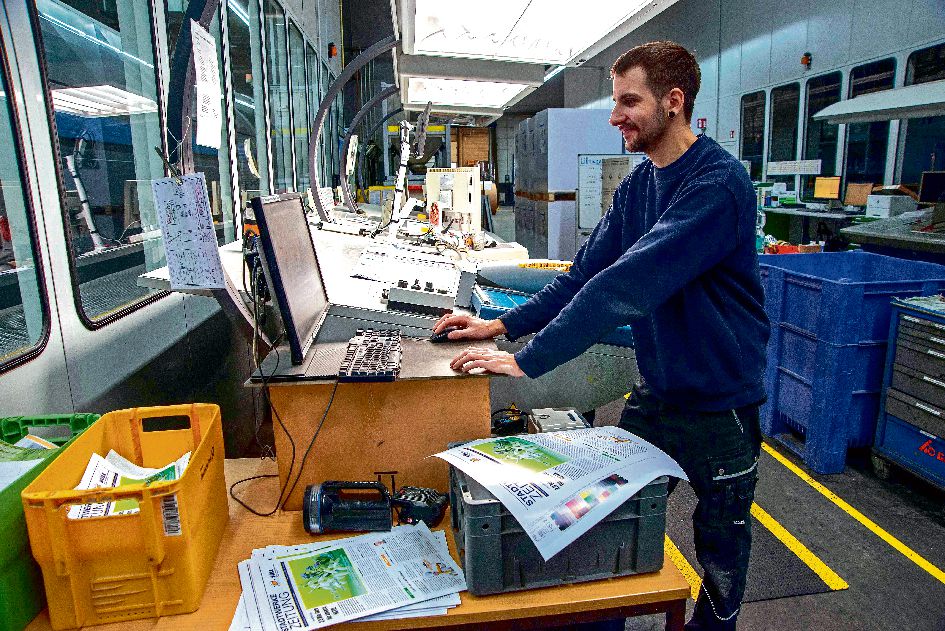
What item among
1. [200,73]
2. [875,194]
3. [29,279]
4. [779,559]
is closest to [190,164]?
[200,73]

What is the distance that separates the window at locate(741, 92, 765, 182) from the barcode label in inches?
332

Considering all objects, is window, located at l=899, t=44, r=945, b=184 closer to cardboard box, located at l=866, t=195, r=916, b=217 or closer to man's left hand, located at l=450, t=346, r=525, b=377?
cardboard box, located at l=866, t=195, r=916, b=217

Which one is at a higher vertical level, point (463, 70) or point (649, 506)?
point (463, 70)

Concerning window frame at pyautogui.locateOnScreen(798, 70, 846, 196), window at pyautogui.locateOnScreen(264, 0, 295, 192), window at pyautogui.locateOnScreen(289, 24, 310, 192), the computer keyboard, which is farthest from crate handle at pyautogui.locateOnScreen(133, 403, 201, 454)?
window frame at pyautogui.locateOnScreen(798, 70, 846, 196)

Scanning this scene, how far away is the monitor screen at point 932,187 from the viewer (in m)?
4.36

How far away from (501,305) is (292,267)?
0.94 metres

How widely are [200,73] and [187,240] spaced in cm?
33

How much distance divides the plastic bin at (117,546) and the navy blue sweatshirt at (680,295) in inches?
25.1

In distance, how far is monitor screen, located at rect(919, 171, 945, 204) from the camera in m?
4.36

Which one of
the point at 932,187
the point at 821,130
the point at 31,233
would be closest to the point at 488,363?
the point at 31,233

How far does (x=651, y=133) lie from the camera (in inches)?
51.7

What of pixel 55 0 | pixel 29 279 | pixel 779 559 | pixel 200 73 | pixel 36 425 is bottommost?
pixel 779 559

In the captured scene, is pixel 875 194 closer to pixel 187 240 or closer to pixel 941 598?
pixel 941 598

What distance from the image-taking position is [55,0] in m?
1.43
